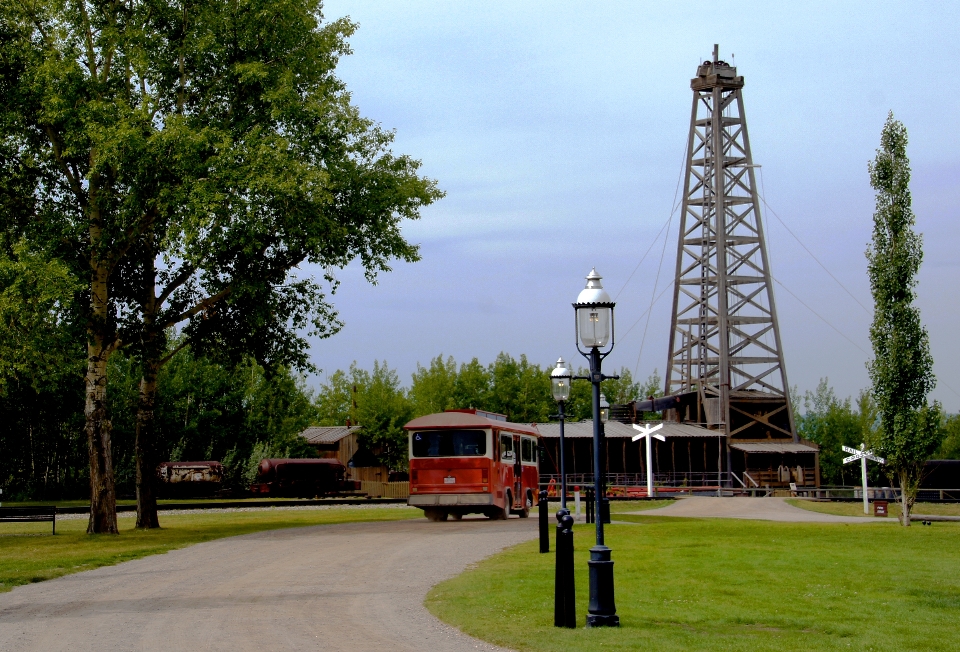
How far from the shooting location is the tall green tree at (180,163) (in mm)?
24562

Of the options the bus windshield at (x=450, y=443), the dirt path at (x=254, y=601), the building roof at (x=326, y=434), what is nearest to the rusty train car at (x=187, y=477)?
the building roof at (x=326, y=434)

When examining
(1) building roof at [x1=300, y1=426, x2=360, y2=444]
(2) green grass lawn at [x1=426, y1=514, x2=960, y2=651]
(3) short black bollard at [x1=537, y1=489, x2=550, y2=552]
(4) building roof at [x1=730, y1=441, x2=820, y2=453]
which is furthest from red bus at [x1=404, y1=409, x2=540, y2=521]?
(1) building roof at [x1=300, y1=426, x2=360, y2=444]

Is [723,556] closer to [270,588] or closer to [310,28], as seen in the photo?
[270,588]

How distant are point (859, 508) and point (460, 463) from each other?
22382 millimetres

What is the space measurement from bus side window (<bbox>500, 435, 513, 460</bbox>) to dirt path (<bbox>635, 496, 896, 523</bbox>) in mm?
8542

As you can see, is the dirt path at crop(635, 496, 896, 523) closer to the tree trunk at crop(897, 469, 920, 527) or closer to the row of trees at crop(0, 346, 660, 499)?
the tree trunk at crop(897, 469, 920, 527)

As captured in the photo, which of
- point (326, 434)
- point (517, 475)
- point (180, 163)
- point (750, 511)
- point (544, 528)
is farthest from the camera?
Result: point (326, 434)

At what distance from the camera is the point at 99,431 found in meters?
26.7

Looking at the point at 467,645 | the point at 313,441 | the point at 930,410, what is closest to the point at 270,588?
the point at 467,645

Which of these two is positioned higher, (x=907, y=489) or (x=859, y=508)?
(x=907, y=489)

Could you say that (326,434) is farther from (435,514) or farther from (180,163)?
(180,163)

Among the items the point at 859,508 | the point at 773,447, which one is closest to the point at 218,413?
the point at 773,447

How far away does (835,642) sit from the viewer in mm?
10039

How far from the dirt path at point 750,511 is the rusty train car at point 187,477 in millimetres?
28109
